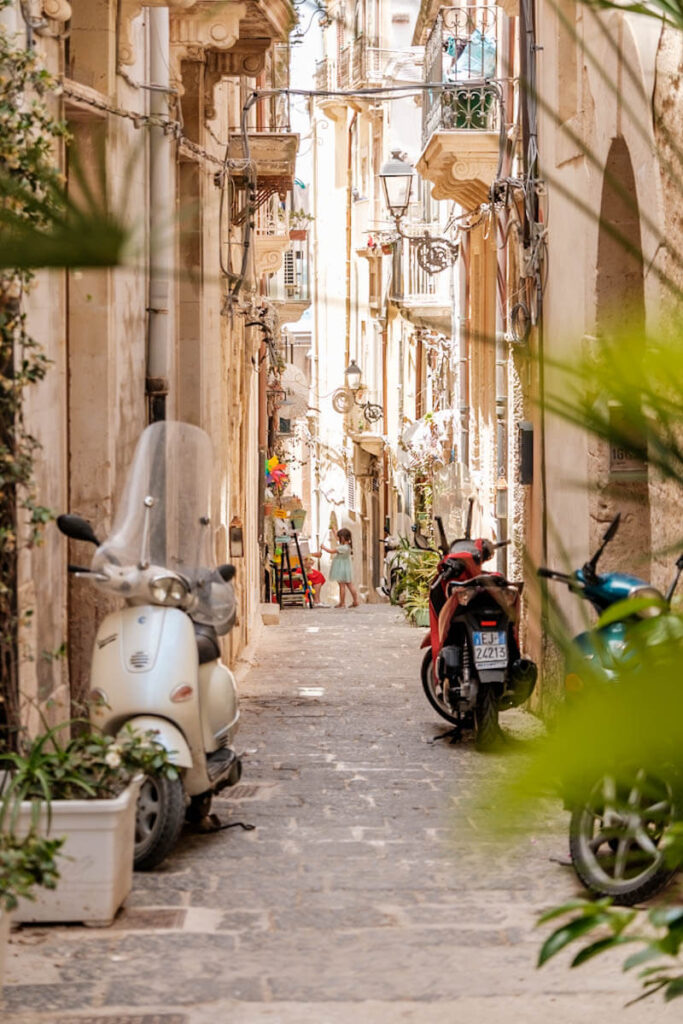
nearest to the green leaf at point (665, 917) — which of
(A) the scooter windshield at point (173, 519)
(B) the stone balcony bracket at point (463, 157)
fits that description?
(A) the scooter windshield at point (173, 519)

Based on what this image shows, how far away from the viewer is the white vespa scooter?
262 inches

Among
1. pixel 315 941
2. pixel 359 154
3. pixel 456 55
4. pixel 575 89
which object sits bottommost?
pixel 315 941

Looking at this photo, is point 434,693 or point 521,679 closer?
point 521,679

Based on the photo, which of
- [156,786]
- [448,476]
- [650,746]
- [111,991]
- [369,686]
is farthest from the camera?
[448,476]

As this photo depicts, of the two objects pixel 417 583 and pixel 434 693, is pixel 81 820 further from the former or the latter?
pixel 417 583

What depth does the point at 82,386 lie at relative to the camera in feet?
31.0

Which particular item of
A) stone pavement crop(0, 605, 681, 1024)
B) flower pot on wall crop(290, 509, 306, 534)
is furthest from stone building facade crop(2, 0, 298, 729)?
flower pot on wall crop(290, 509, 306, 534)

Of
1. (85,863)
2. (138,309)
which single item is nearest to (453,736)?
(138,309)

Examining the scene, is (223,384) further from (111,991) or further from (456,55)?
(111,991)

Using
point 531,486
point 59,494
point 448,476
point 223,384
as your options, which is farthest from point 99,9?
point 448,476

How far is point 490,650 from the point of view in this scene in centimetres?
978

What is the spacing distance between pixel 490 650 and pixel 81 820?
4517 mm

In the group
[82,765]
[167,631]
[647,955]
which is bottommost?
[82,765]

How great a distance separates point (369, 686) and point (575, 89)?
5202 mm
